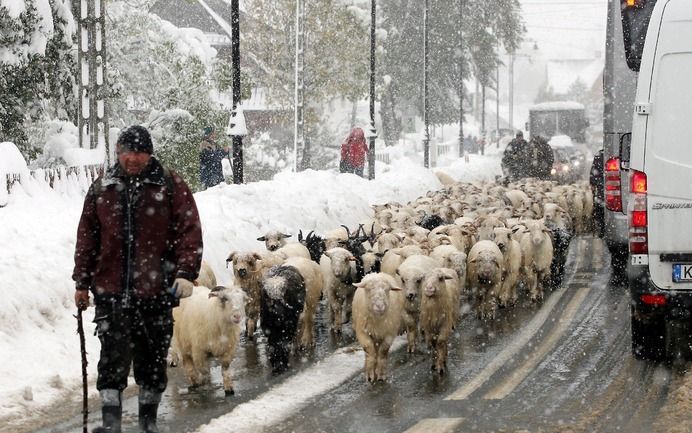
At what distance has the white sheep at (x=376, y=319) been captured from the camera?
9344mm

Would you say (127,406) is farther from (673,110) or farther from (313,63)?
(313,63)

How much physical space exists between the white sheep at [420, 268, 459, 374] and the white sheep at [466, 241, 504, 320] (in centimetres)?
224

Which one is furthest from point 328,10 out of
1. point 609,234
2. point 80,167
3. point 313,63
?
point 609,234

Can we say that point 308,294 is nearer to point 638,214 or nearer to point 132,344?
point 638,214

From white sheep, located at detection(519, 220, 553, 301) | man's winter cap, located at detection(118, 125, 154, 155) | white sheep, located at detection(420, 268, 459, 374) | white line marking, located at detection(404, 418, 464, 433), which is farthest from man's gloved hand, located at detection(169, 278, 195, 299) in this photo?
white sheep, located at detection(519, 220, 553, 301)

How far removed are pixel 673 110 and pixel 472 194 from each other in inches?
568

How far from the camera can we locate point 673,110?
8523 mm

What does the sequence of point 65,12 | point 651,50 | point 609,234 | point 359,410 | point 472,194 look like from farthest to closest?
point 472,194
point 65,12
point 609,234
point 651,50
point 359,410

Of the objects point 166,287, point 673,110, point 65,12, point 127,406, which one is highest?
point 65,12

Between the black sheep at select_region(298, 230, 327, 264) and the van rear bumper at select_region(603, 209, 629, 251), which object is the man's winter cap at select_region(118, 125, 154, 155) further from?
the black sheep at select_region(298, 230, 327, 264)

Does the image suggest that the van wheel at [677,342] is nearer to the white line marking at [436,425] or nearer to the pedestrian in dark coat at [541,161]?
the white line marking at [436,425]

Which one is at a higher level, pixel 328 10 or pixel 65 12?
pixel 328 10

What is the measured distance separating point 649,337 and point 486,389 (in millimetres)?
1682

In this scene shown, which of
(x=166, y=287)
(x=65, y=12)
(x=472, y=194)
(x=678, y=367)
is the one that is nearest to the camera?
(x=166, y=287)
